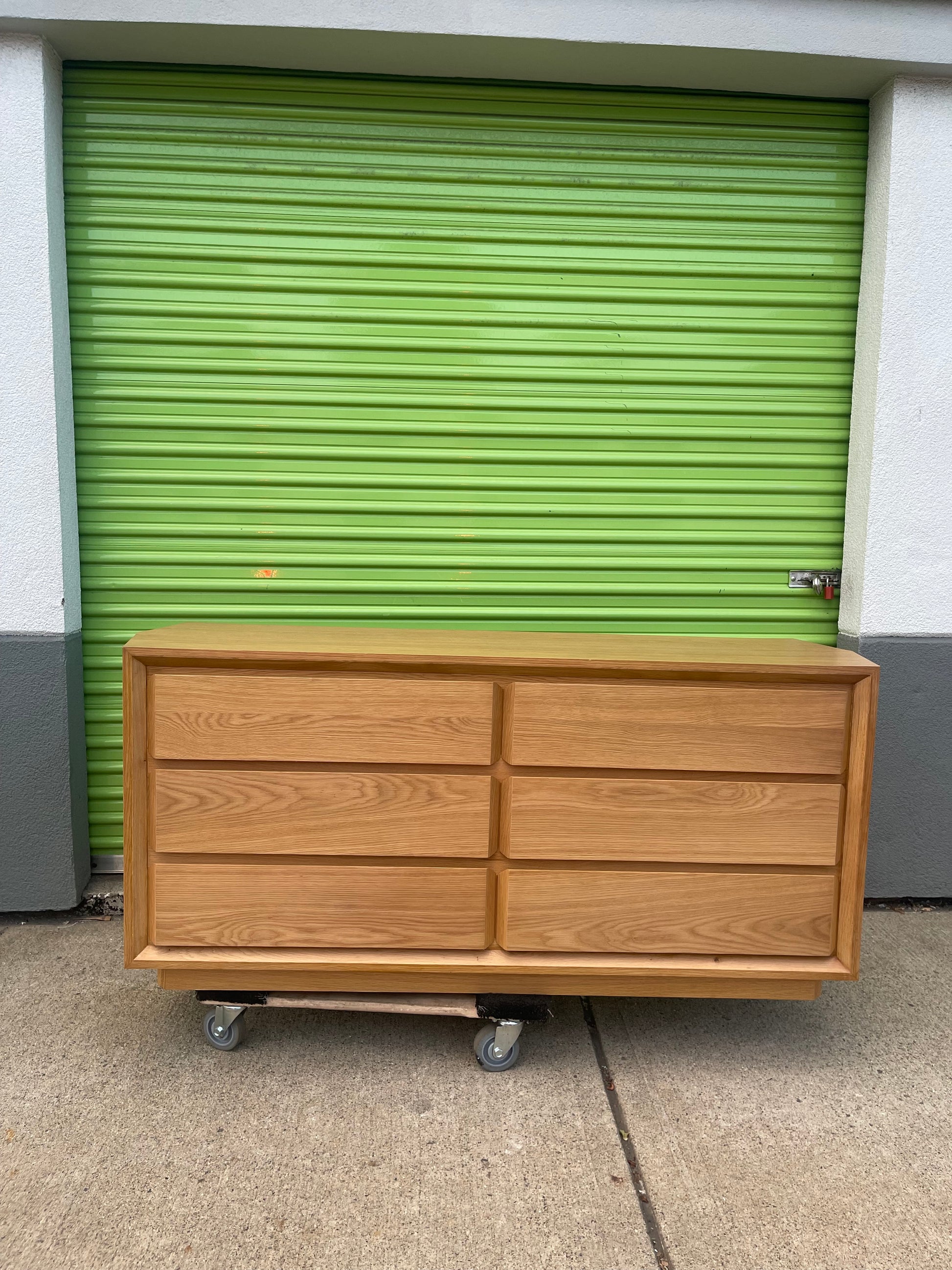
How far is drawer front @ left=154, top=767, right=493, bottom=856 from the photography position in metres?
2.49

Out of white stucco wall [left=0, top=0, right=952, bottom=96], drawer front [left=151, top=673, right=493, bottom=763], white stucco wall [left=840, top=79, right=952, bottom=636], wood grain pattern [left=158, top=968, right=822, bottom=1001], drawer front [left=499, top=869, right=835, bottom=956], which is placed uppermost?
white stucco wall [left=0, top=0, right=952, bottom=96]

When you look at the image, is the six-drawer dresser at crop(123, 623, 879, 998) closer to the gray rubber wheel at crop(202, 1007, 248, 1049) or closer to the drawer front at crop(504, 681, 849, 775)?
the drawer front at crop(504, 681, 849, 775)

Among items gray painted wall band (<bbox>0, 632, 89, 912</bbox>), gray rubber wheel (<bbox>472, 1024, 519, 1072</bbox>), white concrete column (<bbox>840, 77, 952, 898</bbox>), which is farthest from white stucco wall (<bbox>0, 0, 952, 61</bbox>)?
gray rubber wheel (<bbox>472, 1024, 519, 1072</bbox>)

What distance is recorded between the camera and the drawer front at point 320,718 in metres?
2.46

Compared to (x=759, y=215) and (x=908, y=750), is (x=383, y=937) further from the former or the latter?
(x=759, y=215)

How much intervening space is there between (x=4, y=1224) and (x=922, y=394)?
410cm

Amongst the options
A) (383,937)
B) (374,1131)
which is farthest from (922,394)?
(374,1131)

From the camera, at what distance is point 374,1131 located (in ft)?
7.51

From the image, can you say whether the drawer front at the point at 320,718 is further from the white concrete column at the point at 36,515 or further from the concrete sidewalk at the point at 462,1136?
the white concrete column at the point at 36,515

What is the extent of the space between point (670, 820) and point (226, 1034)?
155 cm

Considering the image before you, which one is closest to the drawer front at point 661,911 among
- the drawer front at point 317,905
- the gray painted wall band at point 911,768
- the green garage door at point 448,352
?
the drawer front at point 317,905

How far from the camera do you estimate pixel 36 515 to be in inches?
130

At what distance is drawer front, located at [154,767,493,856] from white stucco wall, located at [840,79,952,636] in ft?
6.84

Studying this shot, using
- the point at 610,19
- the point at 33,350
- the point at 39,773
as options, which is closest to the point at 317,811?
the point at 39,773
